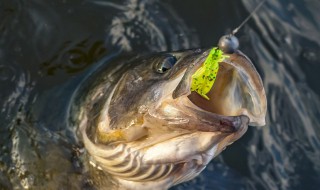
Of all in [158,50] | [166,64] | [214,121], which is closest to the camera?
[214,121]

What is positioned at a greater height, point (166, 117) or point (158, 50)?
point (158, 50)

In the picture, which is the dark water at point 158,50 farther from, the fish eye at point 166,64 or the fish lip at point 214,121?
the fish lip at point 214,121

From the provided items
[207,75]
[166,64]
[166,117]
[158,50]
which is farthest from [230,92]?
[158,50]

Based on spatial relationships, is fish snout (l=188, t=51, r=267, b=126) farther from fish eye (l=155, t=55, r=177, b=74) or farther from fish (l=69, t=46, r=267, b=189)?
fish eye (l=155, t=55, r=177, b=74)

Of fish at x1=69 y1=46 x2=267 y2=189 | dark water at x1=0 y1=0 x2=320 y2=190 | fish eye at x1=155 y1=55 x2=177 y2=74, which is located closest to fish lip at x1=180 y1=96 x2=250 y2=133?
fish at x1=69 y1=46 x2=267 y2=189

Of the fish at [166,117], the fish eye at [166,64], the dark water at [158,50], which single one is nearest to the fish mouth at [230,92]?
the fish at [166,117]

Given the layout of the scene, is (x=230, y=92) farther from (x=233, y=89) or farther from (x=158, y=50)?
(x=158, y=50)
